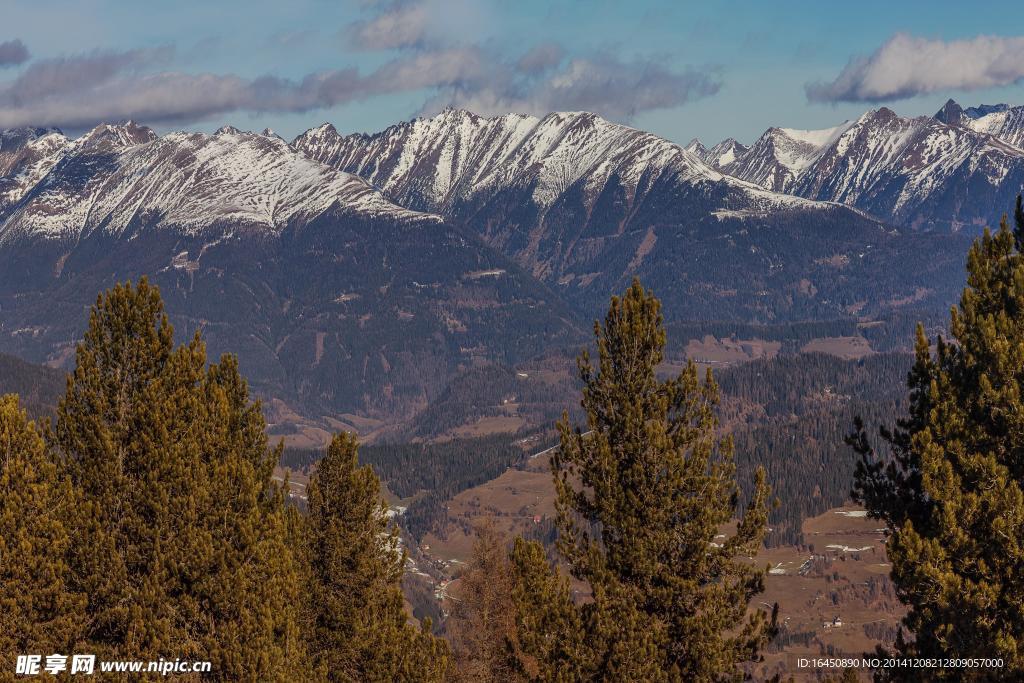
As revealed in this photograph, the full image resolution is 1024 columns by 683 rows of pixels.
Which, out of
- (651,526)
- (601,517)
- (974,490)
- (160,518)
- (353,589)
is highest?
(974,490)

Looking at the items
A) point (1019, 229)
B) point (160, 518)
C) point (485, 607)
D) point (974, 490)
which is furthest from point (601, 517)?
point (485, 607)

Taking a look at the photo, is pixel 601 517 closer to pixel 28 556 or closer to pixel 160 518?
pixel 160 518

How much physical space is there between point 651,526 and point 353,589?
1026 inches

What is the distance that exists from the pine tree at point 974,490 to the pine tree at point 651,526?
6.42 meters

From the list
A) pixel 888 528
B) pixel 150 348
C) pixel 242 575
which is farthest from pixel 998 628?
pixel 150 348

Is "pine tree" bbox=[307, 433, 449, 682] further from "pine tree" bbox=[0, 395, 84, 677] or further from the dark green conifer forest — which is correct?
"pine tree" bbox=[0, 395, 84, 677]

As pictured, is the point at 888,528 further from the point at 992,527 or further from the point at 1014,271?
the point at 1014,271

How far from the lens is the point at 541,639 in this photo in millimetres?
44312

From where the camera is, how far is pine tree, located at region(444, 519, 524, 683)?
68.2 meters

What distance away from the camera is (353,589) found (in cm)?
6569

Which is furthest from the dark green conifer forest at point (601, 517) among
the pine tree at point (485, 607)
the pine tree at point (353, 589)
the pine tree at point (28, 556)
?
the pine tree at point (485, 607)

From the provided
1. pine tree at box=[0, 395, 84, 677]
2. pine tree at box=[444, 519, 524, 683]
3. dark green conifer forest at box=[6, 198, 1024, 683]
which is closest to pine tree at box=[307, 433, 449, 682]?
pine tree at box=[444, 519, 524, 683]

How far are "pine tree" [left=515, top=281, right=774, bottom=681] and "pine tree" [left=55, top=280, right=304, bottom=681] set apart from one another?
10.8 meters

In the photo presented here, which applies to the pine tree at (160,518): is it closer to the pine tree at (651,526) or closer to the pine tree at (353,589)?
the pine tree at (651,526)
